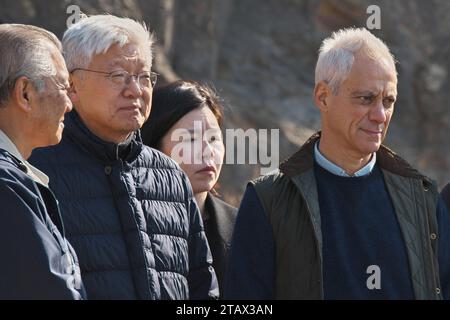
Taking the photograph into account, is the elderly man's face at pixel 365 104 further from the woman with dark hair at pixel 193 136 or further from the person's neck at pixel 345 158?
the woman with dark hair at pixel 193 136

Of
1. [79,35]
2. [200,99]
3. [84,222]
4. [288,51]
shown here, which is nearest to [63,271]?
[84,222]

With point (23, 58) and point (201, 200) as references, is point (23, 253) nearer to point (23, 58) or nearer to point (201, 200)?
point (23, 58)

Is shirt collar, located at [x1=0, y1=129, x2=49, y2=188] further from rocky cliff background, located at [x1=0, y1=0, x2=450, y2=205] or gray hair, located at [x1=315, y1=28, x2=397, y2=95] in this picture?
rocky cliff background, located at [x1=0, y1=0, x2=450, y2=205]

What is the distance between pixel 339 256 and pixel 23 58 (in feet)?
4.20

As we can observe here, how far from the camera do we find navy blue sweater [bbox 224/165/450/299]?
12.6ft

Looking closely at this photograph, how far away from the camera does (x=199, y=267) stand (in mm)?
4207

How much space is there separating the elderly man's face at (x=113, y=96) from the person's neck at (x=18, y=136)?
2.12ft

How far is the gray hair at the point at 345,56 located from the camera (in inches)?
158

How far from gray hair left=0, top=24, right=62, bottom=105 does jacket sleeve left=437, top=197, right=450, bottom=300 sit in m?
1.48

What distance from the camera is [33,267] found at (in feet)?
10.7

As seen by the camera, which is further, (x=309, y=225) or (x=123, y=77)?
(x=123, y=77)

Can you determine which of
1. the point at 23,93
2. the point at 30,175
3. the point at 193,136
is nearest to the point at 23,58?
the point at 23,93

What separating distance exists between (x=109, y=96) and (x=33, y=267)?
1051 mm

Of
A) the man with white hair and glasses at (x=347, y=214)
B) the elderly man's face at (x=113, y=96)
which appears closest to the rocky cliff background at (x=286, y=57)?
the elderly man's face at (x=113, y=96)
